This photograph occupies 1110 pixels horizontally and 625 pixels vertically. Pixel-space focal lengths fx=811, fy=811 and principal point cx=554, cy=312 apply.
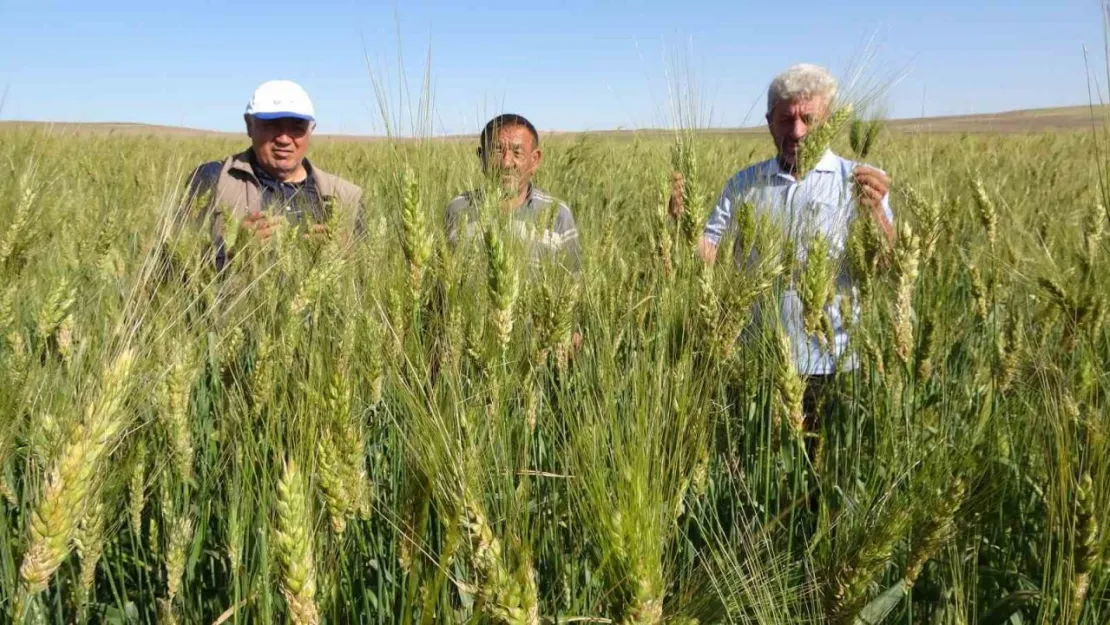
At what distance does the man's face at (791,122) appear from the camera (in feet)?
8.34

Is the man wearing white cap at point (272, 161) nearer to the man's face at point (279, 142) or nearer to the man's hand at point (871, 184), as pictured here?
the man's face at point (279, 142)

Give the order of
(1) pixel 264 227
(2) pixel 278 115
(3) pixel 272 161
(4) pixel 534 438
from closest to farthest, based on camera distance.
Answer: (4) pixel 534 438, (1) pixel 264 227, (2) pixel 278 115, (3) pixel 272 161

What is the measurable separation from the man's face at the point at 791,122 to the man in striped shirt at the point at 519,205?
2.47ft

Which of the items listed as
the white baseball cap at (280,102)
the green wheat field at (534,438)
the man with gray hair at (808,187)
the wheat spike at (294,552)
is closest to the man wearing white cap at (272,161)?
the white baseball cap at (280,102)

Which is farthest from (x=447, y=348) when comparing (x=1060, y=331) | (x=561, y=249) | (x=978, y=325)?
(x=978, y=325)

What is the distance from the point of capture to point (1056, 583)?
3.05ft

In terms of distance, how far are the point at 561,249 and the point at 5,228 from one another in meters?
1.20

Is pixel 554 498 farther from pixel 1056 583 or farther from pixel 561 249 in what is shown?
pixel 561 249

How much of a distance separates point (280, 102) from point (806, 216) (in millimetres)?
2393

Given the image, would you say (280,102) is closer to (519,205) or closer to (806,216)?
(519,205)

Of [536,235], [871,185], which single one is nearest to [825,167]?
[871,185]

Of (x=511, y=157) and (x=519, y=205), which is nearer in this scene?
(x=519, y=205)

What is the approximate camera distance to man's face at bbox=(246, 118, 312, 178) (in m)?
3.39

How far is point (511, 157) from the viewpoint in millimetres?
2578
